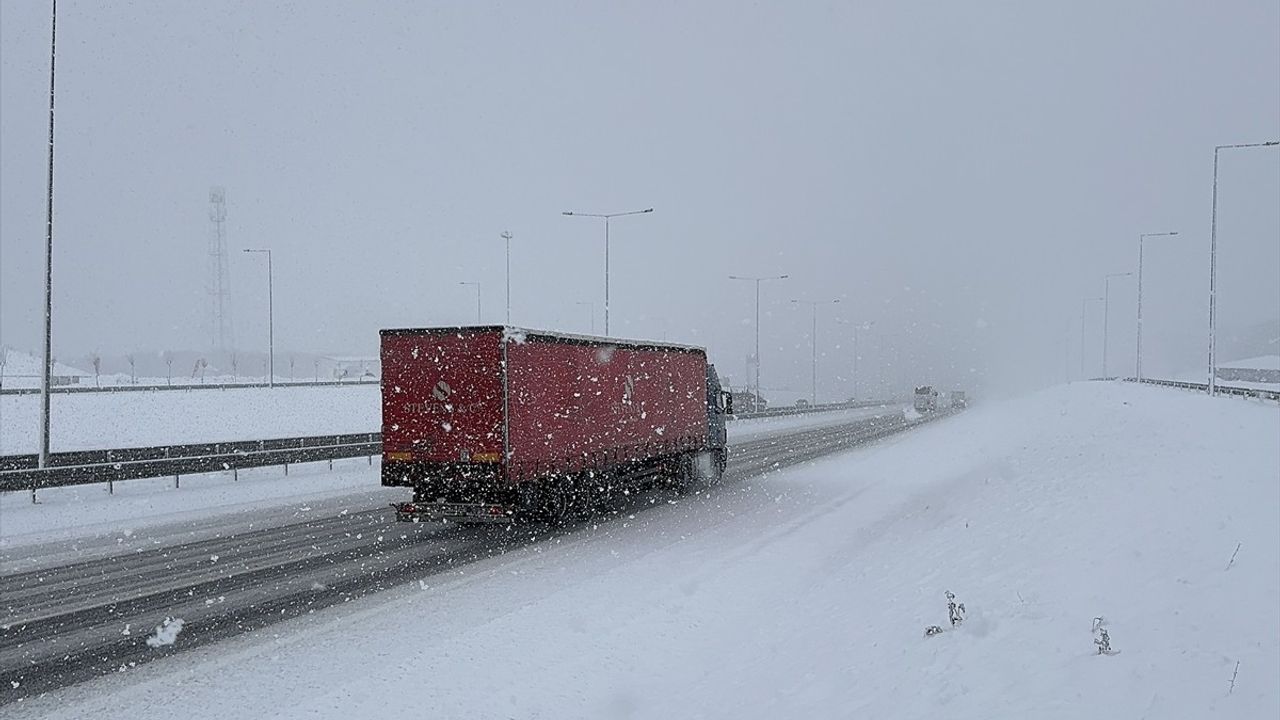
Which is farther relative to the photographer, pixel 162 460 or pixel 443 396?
pixel 162 460

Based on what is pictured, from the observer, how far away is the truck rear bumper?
13.8 m

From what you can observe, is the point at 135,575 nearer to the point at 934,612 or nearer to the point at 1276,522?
the point at 934,612

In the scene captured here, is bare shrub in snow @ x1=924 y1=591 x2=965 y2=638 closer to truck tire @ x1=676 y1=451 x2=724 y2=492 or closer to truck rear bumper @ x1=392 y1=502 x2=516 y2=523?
truck rear bumper @ x1=392 y1=502 x2=516 y2=523

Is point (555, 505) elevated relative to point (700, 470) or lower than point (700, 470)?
elevated

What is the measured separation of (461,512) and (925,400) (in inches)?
2329

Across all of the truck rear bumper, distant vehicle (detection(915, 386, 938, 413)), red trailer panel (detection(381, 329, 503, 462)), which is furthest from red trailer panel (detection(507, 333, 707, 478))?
distant vehicle (detection(915, 386, 938, 413))

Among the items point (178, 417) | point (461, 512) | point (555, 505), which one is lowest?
point (178, 417)

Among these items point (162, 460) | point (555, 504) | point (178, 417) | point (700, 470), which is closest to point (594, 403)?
point (555, 504)

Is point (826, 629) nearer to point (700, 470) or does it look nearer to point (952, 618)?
point (952, 618)

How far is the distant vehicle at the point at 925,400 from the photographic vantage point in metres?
67.4

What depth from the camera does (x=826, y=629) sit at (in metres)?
8.69

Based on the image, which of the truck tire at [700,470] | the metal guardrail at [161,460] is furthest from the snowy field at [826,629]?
the metal guardrail at [161,460]

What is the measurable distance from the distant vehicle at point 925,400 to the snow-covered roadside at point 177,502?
50.9 meters

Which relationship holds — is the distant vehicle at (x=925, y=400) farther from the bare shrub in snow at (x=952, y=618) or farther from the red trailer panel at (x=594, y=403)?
the bare shrub in snow at (x=952, y=618)
